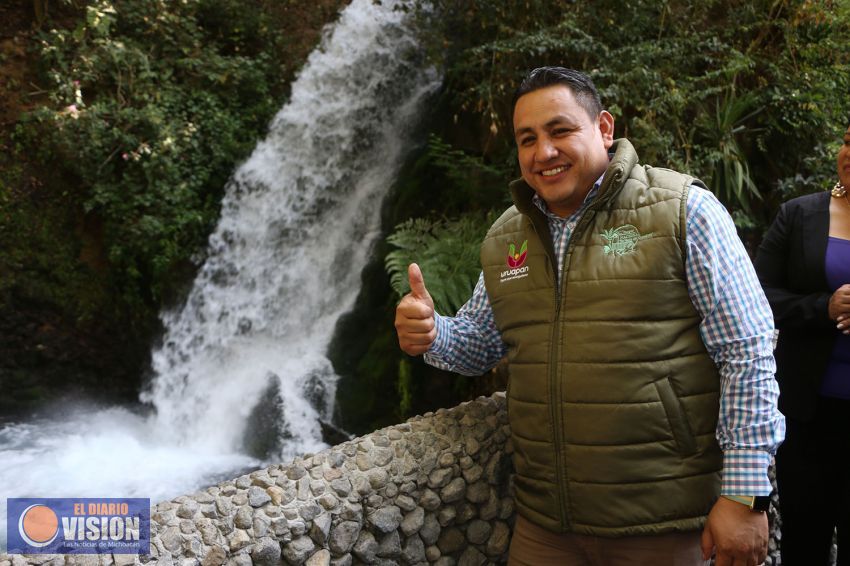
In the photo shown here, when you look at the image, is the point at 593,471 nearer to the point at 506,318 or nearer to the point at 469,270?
the point at 506,318

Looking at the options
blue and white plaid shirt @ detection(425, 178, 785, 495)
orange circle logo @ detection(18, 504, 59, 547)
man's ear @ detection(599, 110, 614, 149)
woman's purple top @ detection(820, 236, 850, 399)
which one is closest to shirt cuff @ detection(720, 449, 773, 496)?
blue and white plaid shirt @ detection(425, 178, 785, 495)

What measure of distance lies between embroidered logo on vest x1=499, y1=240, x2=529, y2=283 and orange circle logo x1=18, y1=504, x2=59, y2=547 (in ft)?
4.92

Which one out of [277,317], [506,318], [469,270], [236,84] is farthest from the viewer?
[236,84]

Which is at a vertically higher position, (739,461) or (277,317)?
(277,317)

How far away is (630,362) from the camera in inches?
70.9

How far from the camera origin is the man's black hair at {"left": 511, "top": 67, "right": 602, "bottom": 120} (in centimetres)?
195

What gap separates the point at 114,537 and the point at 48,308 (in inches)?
254

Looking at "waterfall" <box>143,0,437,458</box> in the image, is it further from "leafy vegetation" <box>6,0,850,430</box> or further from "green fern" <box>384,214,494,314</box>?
"green fern" <box>384,214,494,314</box>

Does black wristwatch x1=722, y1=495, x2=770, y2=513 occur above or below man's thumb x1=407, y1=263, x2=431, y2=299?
below

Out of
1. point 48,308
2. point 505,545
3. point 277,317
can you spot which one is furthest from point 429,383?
point 48,308

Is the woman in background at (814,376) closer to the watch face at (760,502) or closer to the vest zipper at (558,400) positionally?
the watch face at (760,502)

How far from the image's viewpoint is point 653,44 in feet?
16.5

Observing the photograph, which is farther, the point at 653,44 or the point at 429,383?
the point at 429,383

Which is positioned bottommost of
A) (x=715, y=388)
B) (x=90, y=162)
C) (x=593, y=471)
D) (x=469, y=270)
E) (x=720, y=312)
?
(x=593, y=471)
